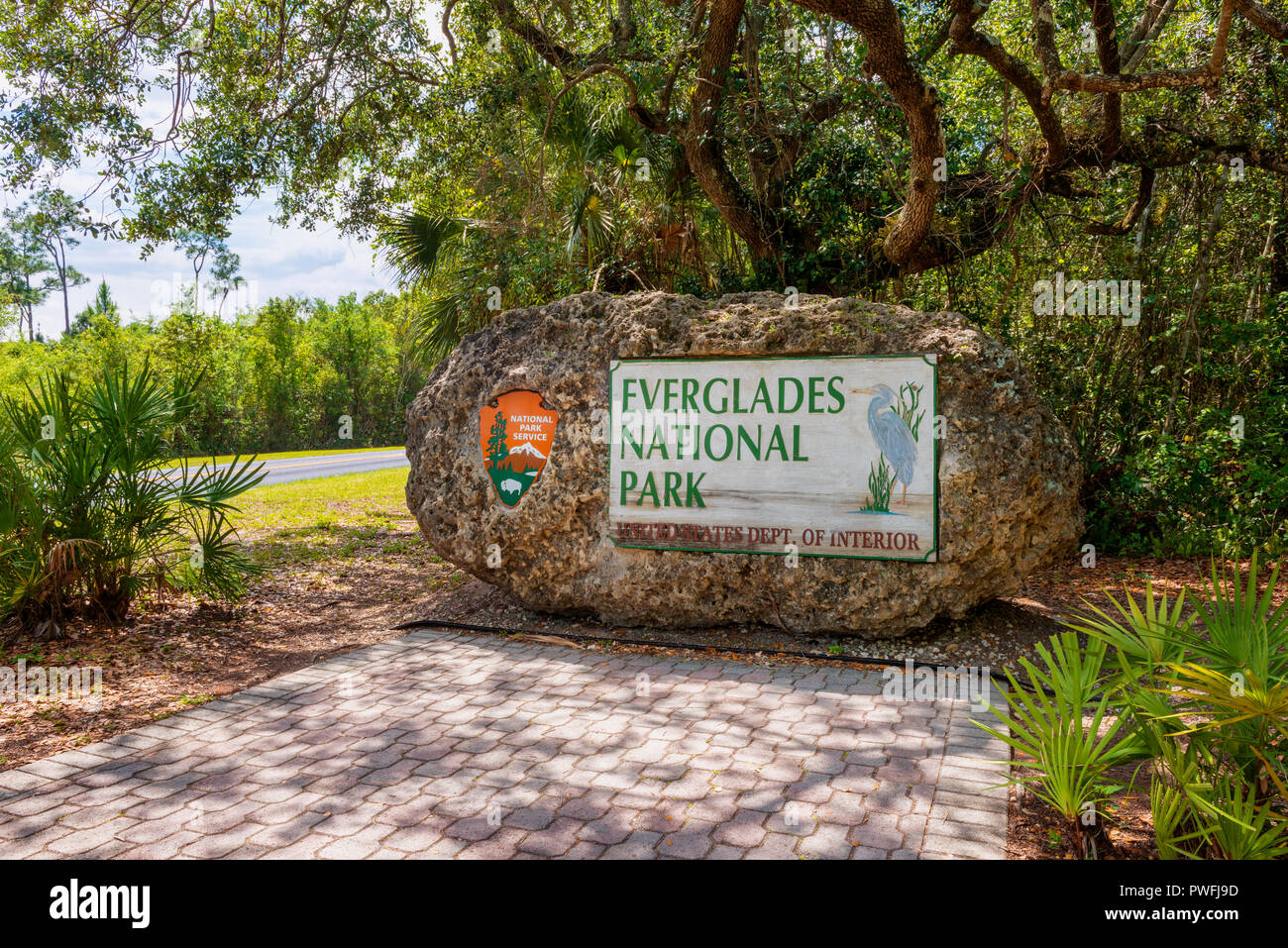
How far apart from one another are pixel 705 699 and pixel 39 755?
350 centimetres

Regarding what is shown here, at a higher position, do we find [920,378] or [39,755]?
[920,378]

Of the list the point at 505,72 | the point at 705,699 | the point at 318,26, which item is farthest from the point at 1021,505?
the point at 318,26

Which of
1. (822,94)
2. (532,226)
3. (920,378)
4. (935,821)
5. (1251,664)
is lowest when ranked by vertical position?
(935,821)

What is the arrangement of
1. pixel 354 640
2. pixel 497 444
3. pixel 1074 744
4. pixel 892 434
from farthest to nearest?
pixel 497 444 → pixel 354 640 → pixel 892 434 → pixel 1074 744

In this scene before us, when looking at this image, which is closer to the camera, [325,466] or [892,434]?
[892,434]

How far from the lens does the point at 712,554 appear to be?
6090 mm

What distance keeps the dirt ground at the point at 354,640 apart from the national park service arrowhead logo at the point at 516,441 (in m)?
1.13

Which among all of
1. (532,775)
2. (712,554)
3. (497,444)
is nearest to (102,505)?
(497,444)

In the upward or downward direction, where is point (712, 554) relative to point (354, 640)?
upward

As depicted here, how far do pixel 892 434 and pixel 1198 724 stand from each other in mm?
2969

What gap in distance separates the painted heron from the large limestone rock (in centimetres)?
22

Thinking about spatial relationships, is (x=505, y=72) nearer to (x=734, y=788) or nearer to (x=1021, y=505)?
(x=1021, y=505)

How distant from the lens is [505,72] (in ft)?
31.0

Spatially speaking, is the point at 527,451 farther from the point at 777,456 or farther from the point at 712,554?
the point at 777,456
